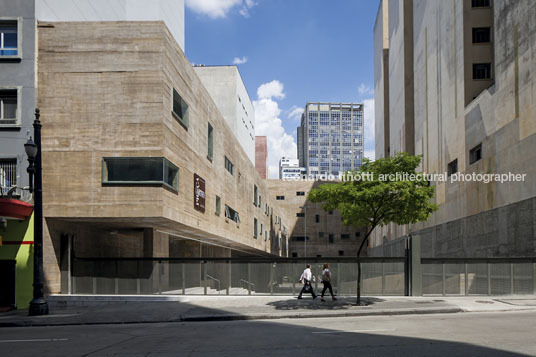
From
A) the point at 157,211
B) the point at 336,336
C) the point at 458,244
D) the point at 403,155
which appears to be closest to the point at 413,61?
the point at 458,244

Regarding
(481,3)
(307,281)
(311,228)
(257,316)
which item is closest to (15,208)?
(257,316)

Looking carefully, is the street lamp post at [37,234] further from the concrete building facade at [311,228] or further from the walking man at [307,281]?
the concrete building facade at [311,228]

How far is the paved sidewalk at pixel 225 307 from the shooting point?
57.8ft

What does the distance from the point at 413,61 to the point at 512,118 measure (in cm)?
2885

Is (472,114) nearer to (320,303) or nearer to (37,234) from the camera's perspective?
(320,303)

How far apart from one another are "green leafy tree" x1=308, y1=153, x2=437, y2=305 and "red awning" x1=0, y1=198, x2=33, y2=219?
12432mm

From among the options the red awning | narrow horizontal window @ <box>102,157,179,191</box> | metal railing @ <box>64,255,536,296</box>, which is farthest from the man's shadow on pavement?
the red awning

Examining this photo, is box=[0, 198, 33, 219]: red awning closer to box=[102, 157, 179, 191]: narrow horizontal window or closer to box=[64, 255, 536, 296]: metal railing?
box=[102, 157, 179, 191]: narrow horizontal window

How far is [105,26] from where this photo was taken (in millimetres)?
23156

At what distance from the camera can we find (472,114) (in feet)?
114

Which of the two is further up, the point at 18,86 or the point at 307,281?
the point at 18,86

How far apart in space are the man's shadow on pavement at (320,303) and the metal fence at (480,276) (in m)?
3.54

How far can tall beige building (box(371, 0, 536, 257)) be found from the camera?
90.4 ft

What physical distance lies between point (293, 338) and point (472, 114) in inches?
1102
